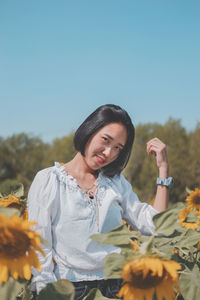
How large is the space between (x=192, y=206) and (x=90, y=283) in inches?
42.7

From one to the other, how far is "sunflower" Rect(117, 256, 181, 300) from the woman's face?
714mm

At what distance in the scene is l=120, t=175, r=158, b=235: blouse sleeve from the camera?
5.08ft

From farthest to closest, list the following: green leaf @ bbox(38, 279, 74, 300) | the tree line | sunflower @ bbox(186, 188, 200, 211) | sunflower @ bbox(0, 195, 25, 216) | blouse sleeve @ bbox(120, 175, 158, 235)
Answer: the tree line, sunflower @ bbox(186, 188, 200, 211), blouse sleeve @ bbox(120, 175, 158, 235), sunflower @ bbox(0, 195, 25, 216), green leaf @ bbox(38, 279, 74, 300)

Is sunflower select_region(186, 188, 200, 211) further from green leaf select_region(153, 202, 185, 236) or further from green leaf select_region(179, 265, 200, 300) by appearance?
green leaf select_region(153, 202, 185, 236)

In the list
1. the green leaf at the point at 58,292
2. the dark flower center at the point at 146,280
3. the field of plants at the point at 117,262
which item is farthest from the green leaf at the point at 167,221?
the green leaf at the point at 58,292

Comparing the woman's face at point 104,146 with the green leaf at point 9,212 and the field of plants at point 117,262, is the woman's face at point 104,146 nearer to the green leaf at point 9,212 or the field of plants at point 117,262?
the field of plants at point 117,262

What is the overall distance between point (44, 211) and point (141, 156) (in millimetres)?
20021

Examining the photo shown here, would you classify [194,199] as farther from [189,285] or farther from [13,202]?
[189,285]

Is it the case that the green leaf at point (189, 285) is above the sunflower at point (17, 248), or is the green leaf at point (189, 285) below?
below

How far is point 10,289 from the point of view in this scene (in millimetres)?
787

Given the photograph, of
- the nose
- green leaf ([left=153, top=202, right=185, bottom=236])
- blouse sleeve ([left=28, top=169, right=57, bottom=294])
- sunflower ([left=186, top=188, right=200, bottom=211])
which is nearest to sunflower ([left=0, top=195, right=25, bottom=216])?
blouse sleeve ([left=28, top=169, right=57, bottom=294])

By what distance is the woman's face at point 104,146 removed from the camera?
151 cm

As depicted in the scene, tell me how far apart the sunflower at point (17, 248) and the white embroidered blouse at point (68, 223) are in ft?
1.71

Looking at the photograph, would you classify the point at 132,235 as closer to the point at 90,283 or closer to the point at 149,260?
the point at 149,260
